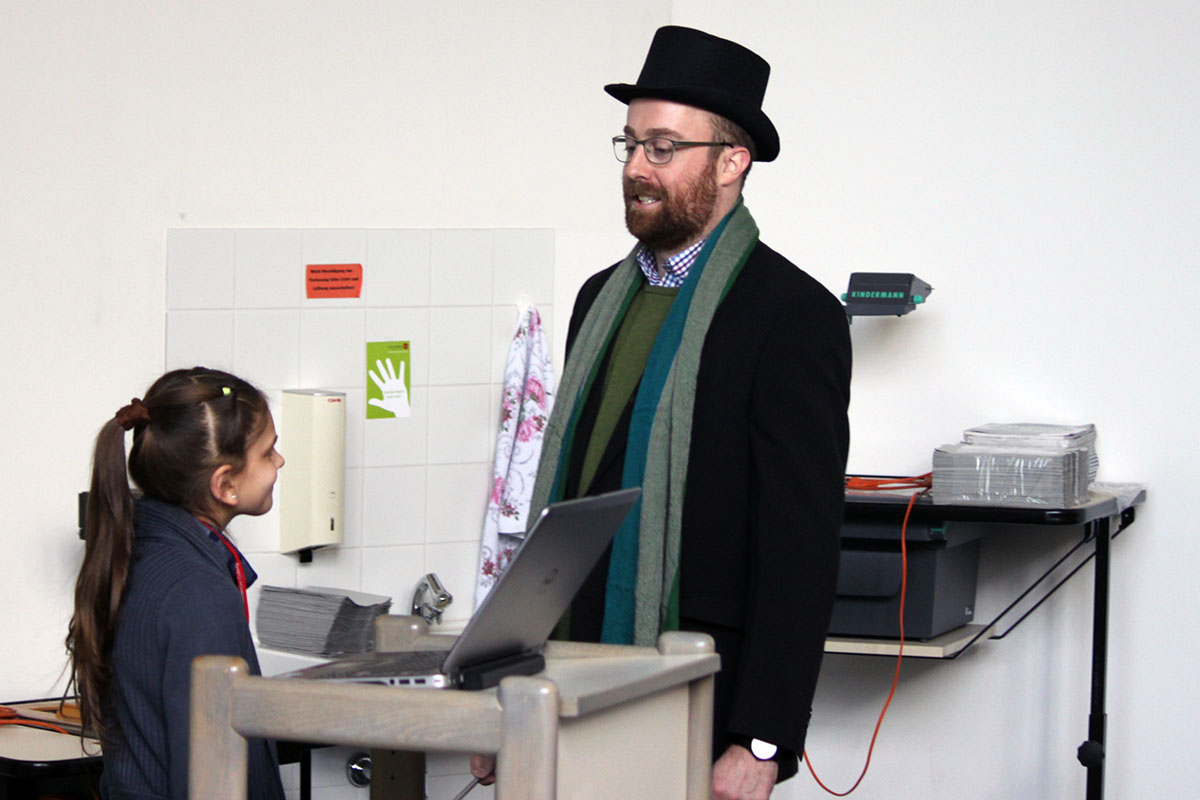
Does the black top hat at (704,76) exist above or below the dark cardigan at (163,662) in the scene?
above

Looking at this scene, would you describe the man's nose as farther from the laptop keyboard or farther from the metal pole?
the metal pole

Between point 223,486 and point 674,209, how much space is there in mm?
656

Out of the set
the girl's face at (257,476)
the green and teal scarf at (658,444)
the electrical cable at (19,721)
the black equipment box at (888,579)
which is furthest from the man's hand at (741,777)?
the electrical cable at (19,721)

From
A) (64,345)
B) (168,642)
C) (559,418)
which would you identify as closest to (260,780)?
(168,642)

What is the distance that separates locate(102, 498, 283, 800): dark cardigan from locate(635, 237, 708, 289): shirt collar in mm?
703

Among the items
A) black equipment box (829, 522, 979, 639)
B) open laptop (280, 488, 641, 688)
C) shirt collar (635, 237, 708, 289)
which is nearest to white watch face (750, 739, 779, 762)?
Answer: open laptop (280, 488, 641, 688)

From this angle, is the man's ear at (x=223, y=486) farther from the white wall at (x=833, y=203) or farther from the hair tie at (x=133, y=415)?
the white wall at (x=833, y=203)

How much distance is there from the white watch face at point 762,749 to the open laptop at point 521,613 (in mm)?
435

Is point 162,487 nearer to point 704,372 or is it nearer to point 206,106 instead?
point 704,372

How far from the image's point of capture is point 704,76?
5.52 ft

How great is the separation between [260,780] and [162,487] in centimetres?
36

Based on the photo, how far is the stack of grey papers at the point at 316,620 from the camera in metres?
2.60

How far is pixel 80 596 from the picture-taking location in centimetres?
139

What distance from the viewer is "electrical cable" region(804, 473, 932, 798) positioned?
96.2 inches
